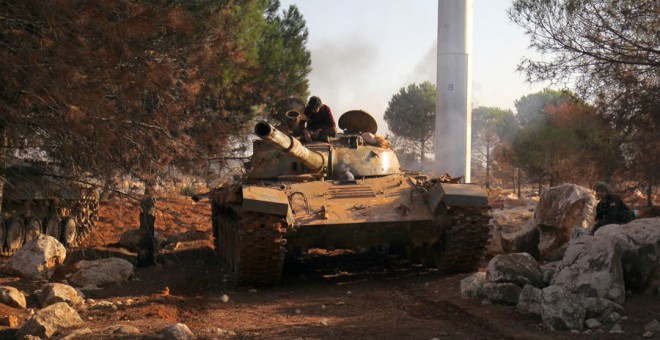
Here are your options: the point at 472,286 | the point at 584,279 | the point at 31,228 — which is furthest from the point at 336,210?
the point at 31,228

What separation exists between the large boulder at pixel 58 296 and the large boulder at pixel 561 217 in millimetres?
7037

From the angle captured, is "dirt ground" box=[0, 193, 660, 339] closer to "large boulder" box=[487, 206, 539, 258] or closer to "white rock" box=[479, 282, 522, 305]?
"white rock" box=[479, 282, 522, 305]

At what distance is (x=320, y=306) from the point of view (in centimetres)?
887

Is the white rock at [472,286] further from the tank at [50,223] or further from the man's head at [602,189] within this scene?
the tank at [50,223]

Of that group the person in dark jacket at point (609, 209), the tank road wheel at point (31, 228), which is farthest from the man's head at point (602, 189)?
the tank road wheel at point (31, 228)

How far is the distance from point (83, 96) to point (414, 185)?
657 centimetres

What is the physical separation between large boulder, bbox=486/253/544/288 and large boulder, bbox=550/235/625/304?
272 millimetres

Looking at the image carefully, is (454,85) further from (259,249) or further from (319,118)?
(259,249)

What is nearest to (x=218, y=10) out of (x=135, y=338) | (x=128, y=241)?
(x=128, y=241)

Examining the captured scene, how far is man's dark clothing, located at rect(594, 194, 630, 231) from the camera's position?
33.8ft

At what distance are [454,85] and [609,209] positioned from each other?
1880 cm

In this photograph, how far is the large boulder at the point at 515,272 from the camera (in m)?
8.55

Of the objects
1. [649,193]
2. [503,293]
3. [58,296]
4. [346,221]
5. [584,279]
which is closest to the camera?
[584,279]

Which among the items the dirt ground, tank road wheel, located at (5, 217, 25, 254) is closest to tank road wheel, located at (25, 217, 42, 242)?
tank road wheel, located at (5, 217, 25, 254)
